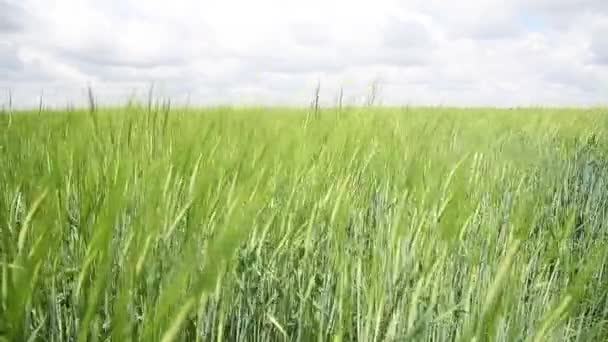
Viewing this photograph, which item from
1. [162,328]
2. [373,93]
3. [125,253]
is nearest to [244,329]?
[125,253]

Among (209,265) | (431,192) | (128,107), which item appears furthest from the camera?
(128,107)

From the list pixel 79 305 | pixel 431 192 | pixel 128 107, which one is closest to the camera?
pixel 79 305

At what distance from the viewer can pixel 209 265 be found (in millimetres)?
411

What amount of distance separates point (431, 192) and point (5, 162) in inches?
40.9

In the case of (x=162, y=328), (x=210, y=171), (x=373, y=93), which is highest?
(x=373, y=93)

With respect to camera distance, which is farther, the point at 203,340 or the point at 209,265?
the point at 203,340

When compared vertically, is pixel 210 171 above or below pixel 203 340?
above

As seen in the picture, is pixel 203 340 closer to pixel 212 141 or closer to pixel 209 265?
pixel 209 265

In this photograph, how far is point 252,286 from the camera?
99 centimetres

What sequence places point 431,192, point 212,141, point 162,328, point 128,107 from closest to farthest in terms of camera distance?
point 162,328
point 431,192
point 128,107
point 212,141

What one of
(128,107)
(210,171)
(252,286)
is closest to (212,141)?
(128,107)

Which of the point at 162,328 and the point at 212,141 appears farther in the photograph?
the point at 212,141

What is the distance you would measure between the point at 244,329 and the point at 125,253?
0.25 m

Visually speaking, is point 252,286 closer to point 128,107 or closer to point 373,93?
point 128,107
